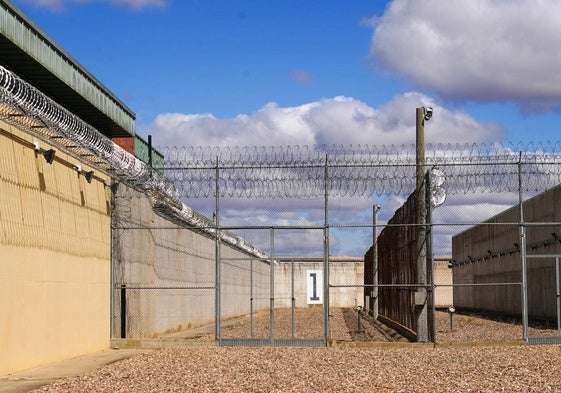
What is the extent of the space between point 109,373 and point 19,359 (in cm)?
155

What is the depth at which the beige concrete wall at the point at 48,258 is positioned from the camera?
48.1 feet

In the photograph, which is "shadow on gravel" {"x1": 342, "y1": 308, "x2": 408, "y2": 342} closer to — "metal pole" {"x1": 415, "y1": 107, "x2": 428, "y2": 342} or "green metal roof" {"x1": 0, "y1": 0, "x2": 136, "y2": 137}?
"metal pole" {"x1": 415, "y1": 107, "x2": 428, "y2": 342}

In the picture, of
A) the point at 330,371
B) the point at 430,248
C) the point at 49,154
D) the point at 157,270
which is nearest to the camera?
the point at 330,371

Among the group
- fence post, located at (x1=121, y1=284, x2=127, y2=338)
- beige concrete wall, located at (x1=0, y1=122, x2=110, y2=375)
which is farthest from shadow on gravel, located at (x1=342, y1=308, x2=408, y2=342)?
beige concrete wall, located at (x1=0, y1=122, x2=110, y2=375)

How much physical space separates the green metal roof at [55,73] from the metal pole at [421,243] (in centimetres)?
830

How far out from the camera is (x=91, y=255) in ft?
63.5

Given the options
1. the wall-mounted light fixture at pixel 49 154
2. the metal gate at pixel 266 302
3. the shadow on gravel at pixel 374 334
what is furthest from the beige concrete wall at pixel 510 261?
the wall-mounted light fixture at pixel 49 154

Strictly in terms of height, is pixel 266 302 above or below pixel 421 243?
below

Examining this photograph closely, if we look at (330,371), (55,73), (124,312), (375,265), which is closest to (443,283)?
(375,265)

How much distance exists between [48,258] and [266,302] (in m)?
36.7

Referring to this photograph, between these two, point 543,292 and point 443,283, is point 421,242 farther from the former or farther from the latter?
point 443,283

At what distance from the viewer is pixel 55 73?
21.2m

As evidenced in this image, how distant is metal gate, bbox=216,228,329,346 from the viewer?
1995cm

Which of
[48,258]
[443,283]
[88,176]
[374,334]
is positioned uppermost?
[88,176]
